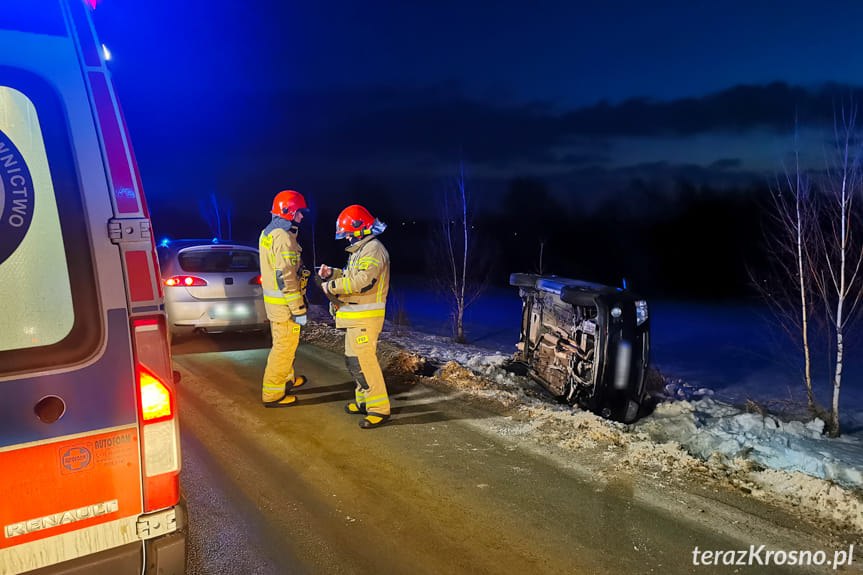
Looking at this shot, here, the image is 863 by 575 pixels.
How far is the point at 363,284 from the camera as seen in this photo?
482cm

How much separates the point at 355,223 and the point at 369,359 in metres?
1.31

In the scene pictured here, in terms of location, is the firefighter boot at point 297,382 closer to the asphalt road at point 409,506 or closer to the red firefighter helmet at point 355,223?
the asphalt road at point 409,506

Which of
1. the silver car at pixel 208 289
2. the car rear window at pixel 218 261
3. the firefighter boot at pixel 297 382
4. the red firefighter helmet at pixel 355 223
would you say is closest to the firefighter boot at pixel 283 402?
→ the firefighter boot at pixel 297 382

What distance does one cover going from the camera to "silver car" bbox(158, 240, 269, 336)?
7523 millimetres

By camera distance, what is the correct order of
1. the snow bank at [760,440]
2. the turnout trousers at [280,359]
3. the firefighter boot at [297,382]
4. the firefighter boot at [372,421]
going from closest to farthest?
1. the snow bank at [760,440]
2. the firefighter boot at [372,421]
3. the turnout trousers at [280,359]
4. the firefighter boot at [297,382]

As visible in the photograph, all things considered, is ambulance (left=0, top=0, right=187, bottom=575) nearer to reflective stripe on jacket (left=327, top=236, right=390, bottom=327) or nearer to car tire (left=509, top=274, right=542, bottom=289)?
reflective stripe on jacket (left=327, top=236, right=390, bottom=327)

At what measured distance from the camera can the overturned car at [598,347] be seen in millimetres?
5145

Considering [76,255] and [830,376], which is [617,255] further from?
[76,255]

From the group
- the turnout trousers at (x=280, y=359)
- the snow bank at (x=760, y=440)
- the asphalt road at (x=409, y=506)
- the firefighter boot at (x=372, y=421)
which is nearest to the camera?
the asphalt road at (x=409, y=506)

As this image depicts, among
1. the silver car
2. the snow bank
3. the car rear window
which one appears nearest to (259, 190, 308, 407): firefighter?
the silver car

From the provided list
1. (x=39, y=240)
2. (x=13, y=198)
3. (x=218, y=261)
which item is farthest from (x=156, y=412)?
(x=218, y=261)

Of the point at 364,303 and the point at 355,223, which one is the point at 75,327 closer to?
the point at 364,303

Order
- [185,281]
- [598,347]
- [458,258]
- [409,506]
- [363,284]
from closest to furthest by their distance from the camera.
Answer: [409,506] → [363,284] → [598,347] → [185,281] → [458,258]

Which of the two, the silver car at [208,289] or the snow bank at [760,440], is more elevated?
the silver car at [208,289]
